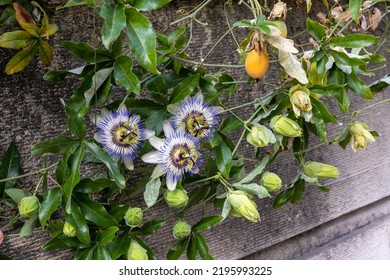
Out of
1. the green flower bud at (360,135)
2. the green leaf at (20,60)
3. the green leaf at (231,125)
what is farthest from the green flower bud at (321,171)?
the green leaf at (20,60)

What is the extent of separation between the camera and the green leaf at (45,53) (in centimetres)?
66

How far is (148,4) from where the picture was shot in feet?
1.79

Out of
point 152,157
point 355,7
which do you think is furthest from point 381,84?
point 152,157

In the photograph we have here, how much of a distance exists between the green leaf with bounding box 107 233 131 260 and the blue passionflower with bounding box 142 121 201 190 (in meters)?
0.10

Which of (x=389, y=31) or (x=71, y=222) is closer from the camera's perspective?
(x=71, y=222)

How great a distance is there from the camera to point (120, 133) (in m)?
0.64

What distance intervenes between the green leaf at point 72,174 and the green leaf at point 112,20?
16 centimetres

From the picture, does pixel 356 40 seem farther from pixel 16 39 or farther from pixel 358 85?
pixel 16 39

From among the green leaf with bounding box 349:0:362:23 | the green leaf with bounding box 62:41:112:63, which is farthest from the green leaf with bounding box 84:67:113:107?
the green leaf with bounding box 349:0:362:23

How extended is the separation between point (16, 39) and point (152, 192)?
0.88 ft

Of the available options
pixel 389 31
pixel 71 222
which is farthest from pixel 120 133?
pixel 389 31

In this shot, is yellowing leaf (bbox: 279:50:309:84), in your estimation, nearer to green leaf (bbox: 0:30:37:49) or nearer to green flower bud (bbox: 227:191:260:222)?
green flower bud (bbox: 227:191:260:222)

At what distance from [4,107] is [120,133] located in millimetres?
203
